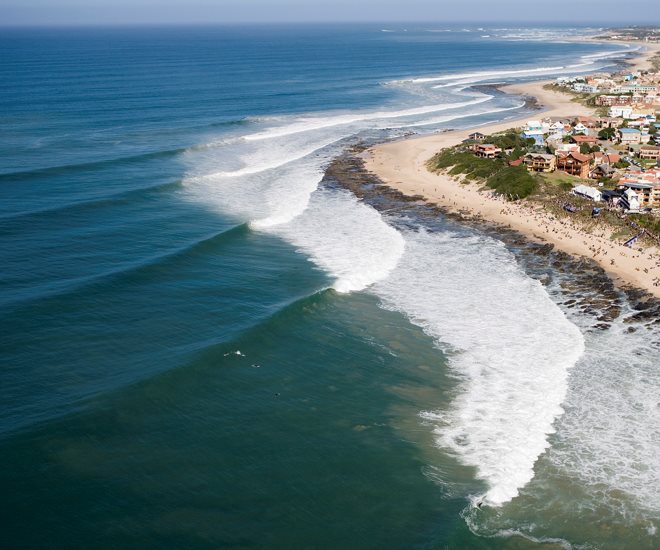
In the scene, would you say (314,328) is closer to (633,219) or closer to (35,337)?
(35,337)

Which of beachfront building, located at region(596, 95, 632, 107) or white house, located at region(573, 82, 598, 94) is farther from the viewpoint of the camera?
white house, located at region(573, 82, 598, 94)

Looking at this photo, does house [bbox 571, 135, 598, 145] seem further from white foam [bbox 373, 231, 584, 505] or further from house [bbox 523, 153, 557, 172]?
white foam [bbox 373, 231, 584, 505]

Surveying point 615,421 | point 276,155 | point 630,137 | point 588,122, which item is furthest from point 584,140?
point 615,421

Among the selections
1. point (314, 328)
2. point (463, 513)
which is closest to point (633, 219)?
point (314, 328)

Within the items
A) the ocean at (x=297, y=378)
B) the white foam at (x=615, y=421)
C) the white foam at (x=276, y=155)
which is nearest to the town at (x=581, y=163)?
the ocean at (x=297, y=378)

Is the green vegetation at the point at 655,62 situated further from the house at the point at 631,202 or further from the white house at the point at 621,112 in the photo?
the house at the point at 631,202

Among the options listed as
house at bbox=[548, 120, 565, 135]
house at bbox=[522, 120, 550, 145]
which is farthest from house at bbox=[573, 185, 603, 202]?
house at bbox=[548, 120, 565, 135]

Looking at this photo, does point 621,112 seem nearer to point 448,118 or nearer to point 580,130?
point 580,130
